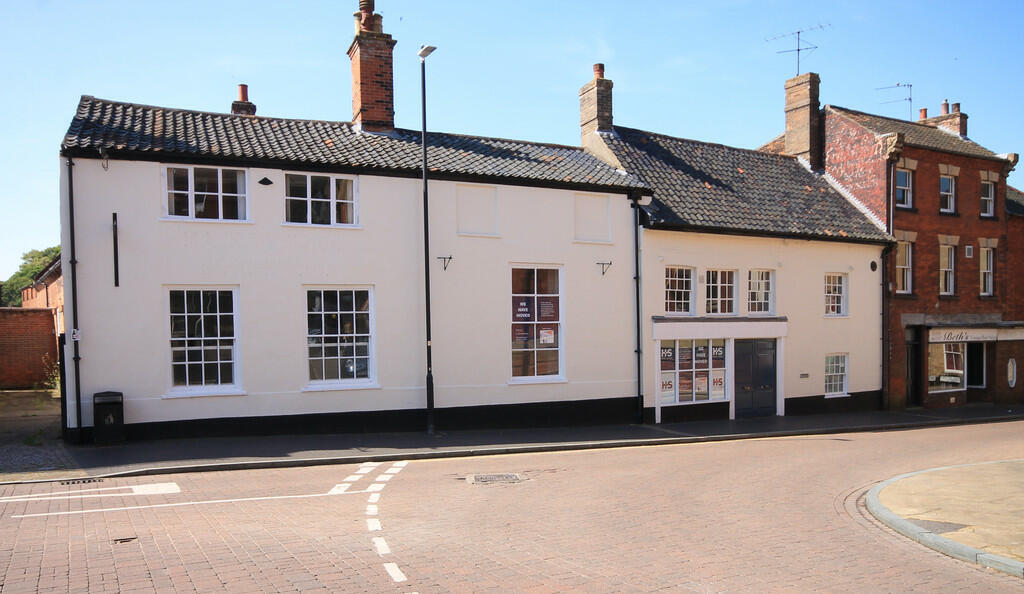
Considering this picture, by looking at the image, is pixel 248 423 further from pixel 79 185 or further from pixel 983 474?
pixel 983 474

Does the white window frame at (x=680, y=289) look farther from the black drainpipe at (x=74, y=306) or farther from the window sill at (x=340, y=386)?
the black drainpipe at (x=74, y=306)

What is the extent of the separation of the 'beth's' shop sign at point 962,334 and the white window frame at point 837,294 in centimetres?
450

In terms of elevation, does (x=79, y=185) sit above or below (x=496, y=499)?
above

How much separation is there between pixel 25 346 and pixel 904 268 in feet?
99.2

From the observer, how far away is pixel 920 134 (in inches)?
1075

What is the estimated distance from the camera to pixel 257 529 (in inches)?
326

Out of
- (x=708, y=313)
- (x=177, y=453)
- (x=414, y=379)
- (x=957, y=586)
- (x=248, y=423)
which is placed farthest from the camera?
(x=708, y=313)

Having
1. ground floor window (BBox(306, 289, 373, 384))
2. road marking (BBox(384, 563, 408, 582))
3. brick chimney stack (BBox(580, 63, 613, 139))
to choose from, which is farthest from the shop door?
road marking (BBox(384, 563, 408, 582))

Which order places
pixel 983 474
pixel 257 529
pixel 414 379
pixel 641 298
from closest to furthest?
pixel 257 529 < pixel 983 474 < pixel 414 379 < pixel 641 298

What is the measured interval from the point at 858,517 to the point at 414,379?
9.99 metres

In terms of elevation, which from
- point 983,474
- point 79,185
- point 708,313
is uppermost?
point 79,185

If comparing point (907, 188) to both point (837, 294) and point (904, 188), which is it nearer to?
point (904, 188)

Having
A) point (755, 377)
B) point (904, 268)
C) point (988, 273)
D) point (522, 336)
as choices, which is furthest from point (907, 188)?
point (522, 336)

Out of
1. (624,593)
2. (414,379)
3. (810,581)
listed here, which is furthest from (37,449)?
(810,581)
